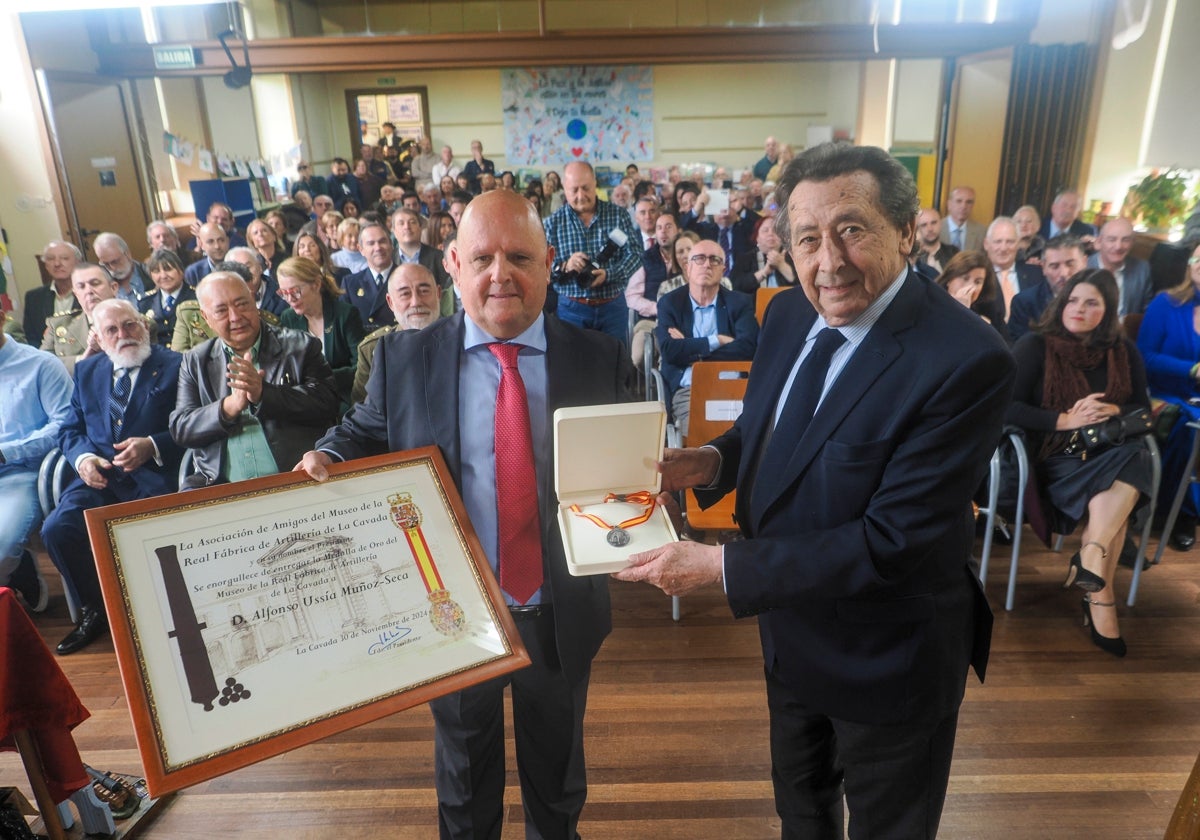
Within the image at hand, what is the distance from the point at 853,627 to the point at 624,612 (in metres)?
1.89

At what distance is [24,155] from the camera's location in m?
6.77

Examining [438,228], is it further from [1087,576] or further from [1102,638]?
[1102,638]

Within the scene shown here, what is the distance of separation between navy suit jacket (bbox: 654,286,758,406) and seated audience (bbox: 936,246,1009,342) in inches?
39.7

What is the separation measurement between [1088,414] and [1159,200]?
4702mm

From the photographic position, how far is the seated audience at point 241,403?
8.65 ft

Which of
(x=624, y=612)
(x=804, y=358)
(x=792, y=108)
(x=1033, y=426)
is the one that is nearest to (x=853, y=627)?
(x=804, y=358)

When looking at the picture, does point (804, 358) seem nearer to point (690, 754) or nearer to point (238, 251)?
point (690, 754)

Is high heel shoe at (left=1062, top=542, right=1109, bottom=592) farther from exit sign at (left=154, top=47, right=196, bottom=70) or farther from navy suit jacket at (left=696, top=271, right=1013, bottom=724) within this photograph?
exit sign at (left=154, top=47, right=196, bottom=70)

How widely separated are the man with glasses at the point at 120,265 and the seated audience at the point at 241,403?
8.72ft

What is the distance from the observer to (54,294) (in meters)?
5.16

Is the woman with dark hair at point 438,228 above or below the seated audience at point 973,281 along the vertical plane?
above

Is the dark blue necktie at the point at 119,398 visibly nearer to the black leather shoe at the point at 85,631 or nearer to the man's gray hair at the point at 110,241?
the black leather shoe at the point at 85,631

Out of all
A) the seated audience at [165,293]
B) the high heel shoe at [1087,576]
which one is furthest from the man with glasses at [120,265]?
the high heel shoe at [1087,576]
